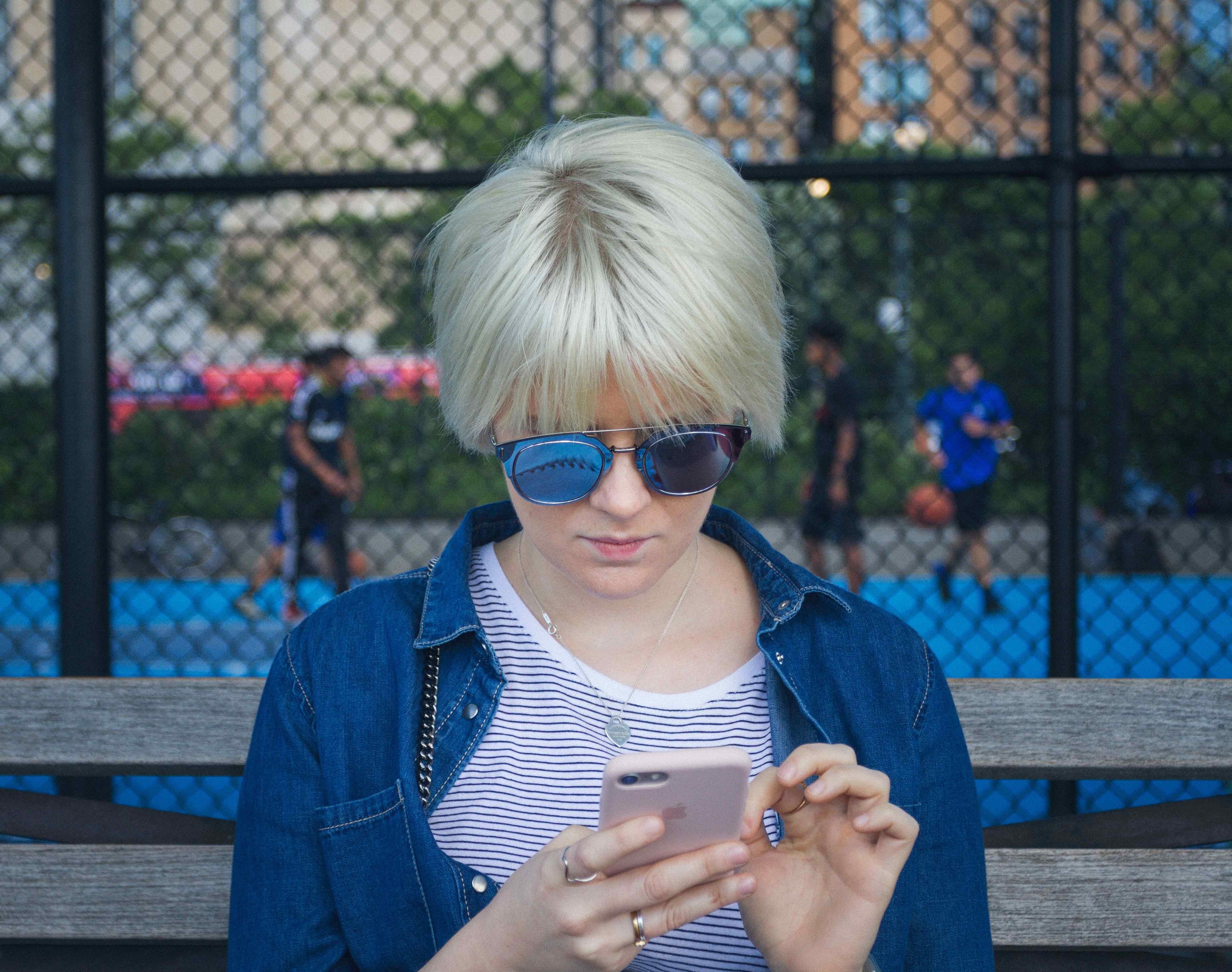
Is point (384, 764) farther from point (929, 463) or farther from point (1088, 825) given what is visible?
point (929, 463)

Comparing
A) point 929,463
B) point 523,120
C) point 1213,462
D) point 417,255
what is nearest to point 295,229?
point 417,255

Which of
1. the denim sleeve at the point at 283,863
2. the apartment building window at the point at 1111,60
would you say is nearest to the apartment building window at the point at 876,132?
the apartment building window at the point at 1111,60

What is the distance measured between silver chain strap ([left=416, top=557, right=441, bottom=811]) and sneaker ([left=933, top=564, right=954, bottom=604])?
19.9 feet

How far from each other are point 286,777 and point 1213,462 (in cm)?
766

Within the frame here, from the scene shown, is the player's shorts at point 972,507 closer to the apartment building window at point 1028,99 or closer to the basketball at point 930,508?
the basketball at point 930,508

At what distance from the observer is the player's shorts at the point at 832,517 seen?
6516 mm

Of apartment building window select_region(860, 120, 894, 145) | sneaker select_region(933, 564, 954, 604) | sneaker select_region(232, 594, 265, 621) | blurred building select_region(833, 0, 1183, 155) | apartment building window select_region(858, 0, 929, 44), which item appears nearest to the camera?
apartment building window select_region(860, 120, 894, 145)

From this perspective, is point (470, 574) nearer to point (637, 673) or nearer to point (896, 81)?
point (637, 673)

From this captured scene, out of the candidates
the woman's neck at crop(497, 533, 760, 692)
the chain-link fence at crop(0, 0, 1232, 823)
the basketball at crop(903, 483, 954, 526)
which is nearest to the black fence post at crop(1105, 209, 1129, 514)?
the chain-link fence at crop(0, 0, 1232, 823)

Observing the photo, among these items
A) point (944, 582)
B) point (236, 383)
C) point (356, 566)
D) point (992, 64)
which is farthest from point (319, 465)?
point (992, 64)

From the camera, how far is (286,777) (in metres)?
1.27

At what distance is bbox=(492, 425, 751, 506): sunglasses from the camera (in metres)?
1.21

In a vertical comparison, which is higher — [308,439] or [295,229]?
[295,229]

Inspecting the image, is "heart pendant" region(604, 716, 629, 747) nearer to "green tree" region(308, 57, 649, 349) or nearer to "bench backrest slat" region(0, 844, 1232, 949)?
"bench backrest slat" region(0, 844, 1232, 949)
